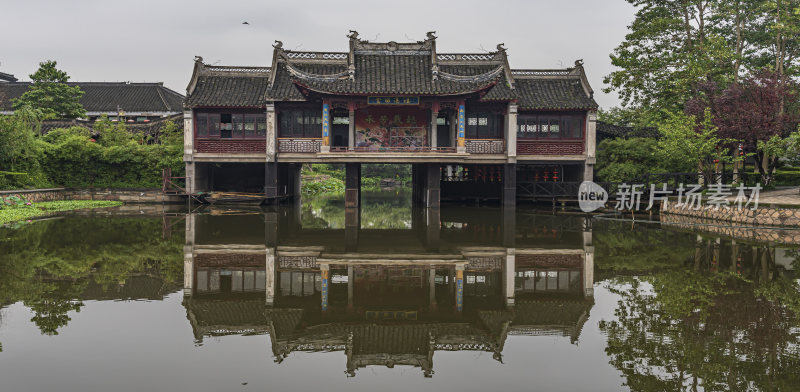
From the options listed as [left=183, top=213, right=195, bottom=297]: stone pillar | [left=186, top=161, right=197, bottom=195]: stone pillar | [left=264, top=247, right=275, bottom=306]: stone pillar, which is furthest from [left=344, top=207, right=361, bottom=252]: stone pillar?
[left=186, top=161, right=197, bottom=195]: stone pillar

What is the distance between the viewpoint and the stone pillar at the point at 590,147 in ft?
85.6

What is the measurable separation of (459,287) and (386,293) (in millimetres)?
1371

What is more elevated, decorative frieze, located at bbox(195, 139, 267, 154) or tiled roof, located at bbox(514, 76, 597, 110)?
tiled roof, located at bbox(514, 76, 597, 110)

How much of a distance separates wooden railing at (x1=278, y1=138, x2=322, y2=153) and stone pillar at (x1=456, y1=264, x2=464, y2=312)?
50.4ft

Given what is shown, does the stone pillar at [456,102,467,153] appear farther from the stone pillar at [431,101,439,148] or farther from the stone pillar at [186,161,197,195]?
the stone pillar at [186,161,197,195]

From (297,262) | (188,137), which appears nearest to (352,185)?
(188,137)

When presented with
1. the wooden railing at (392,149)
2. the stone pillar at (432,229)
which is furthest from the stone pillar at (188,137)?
the stone pillar at (432,229)

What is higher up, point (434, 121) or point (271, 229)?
point (434, 121)

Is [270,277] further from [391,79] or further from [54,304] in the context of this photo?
[391,79]

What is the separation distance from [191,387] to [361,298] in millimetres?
3375

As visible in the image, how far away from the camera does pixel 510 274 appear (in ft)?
33.0

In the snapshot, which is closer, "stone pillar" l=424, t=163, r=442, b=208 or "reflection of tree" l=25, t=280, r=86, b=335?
"reflection of tree" l=25, t=280, r=86, b=335

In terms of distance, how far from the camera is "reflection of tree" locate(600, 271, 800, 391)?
509cm

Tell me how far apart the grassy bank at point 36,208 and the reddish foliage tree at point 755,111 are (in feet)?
91.5
